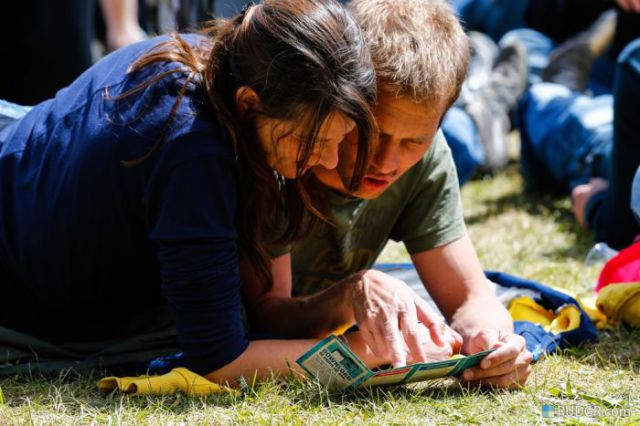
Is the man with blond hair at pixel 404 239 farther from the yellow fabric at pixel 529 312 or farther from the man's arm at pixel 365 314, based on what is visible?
the yellow fabric at pixel 529 312

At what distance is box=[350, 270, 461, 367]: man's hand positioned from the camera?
2074 millimetres

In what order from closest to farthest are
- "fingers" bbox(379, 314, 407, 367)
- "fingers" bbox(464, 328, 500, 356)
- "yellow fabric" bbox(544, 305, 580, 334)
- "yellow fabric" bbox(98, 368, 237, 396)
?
"fingers" bbox(379, 314, 407, 367) → "yellow fabric" bbox(98, 368, 237, 396) → "fingers" bbox(464, 328, 500, 356) → "yellow fabric" bbox(544, 305, 580, 334)

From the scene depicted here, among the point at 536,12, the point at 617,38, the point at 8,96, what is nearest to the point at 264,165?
the point at 8,96

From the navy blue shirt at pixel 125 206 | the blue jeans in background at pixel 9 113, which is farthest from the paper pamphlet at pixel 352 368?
the blue jeans in background at pixel 9 113

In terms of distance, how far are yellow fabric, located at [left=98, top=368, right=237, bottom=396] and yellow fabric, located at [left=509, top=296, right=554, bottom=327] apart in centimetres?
103

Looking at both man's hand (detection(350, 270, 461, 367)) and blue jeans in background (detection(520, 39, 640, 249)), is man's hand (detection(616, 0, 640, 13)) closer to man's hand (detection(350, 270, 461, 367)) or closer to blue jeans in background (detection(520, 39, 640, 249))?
blue jeans in background (detection(520, 39, 640, 249))

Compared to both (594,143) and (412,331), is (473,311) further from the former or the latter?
(594,143)

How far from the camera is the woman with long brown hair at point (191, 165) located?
1.92m

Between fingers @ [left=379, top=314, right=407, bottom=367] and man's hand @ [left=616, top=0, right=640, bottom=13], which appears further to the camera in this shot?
man's hand @ [left=616, top=0, right=640, bottom=13]

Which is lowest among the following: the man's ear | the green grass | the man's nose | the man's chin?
the green grass

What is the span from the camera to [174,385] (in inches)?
85.2

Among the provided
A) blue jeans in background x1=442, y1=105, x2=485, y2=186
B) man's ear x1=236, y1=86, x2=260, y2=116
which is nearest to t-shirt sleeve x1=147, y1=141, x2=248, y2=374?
man's ear x1=236, y1=86, x2=260, y2=116

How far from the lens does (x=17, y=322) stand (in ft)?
8.05

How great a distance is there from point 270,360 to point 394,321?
1.04 ft
